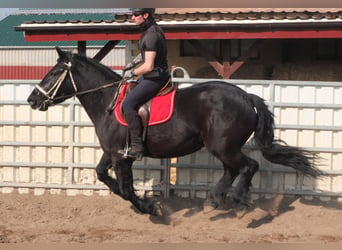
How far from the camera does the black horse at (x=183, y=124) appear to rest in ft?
21.2

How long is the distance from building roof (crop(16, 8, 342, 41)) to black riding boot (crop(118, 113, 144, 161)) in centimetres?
657

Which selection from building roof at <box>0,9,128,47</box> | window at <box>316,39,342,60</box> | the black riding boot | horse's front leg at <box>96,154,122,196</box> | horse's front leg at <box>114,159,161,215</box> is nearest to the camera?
the black riding boot

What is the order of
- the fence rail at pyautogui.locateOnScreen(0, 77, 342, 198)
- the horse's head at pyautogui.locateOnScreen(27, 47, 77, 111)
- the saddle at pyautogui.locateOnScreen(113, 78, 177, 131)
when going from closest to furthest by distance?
the saddle at pyautogui.locateOnScreen(113, 78, 177, 131) < the horse's head at pyautogui.locateOnScreen(27, 47, 77, 111) < the fence rail at pyautogui.locateOnScreen(0, 77, 342, 198)

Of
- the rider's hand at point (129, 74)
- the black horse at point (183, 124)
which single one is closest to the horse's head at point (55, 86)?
the black horse at point (183, 124)

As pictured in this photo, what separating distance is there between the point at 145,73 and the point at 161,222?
6.70ft

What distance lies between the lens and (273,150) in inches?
272

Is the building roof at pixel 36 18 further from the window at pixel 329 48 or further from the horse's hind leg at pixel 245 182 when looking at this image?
the horse's hind leg at pixel 245 182

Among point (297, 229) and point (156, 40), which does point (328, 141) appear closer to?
point (297, 229)

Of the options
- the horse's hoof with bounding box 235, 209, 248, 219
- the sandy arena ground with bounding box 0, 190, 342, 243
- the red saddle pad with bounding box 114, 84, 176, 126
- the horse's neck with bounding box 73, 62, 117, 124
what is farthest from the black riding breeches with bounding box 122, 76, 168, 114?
the horse's hoof with bounding box 235, 209, 248, 219

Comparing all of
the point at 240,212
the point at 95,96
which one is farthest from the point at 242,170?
the point at 95,96

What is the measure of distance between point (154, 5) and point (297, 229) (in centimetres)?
341

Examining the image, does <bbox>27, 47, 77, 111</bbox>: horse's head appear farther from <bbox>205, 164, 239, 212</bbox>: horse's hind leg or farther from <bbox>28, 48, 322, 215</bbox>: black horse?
<bbox>205, 164, 239, 212</bbox>: horse's hind leg

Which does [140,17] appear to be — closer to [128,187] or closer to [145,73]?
[145,73]

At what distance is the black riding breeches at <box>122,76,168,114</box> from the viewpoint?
6.34m
